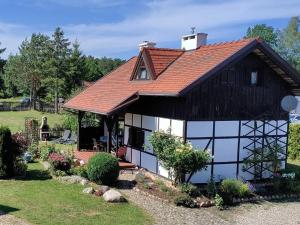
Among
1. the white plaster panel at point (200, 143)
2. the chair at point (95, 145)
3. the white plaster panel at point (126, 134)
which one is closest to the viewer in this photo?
the white plaster panel at point (200, 143)

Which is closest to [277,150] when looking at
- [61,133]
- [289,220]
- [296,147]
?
[289,220]

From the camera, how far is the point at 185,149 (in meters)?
16.1

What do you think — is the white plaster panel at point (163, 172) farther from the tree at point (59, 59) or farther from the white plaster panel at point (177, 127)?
the tree at point (59, 59)

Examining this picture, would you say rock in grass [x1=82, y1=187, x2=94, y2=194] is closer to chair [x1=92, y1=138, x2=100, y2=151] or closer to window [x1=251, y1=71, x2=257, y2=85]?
window [x1=251, y1=71, x2=257, y2=85]

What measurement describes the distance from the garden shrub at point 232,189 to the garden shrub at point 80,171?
5992 mm

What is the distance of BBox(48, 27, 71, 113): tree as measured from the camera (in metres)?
55.1

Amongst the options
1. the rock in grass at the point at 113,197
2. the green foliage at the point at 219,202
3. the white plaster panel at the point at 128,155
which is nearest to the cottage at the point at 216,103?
the white plaster panel at the point at 128,155

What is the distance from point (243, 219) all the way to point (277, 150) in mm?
5773

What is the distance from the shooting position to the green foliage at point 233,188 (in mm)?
16388

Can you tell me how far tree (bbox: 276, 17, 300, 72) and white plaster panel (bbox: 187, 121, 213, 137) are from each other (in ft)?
200

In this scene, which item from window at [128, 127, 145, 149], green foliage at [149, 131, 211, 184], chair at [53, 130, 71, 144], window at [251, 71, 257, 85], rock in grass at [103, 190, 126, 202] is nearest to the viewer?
rock in grass at [103, 190, 126, 202]

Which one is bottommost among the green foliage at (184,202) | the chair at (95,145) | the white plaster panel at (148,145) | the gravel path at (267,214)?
the gravel path at (267,214)

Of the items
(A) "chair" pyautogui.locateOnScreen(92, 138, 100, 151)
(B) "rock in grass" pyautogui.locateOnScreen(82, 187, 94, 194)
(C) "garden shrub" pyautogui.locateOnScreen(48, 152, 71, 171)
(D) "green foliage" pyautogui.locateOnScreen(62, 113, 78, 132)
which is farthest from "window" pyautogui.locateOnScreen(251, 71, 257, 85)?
(D) "green foliage" pyautogui.locateOnScreen(62, 113, 78, 132)

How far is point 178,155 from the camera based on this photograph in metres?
16.0
